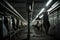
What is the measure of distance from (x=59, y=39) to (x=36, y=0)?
265 centimetres

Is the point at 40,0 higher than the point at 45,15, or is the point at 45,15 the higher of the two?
the point at 40,0

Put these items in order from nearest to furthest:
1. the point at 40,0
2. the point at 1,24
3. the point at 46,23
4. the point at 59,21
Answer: the point at 46,23, the point at 40,0, the point at 1,24, the point at 59,21

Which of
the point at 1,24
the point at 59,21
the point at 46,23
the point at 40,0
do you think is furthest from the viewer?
the point at 59,21

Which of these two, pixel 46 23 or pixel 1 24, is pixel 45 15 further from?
pixel 1 24

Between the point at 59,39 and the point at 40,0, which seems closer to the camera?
the point at 40,0

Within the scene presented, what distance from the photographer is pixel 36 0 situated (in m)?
4.12

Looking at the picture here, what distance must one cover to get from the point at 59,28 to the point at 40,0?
2088mm

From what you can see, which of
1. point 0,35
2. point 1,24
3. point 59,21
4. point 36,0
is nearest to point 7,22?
point 1,24

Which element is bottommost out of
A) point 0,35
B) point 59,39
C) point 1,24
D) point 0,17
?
point 59,39

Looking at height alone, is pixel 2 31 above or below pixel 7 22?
below

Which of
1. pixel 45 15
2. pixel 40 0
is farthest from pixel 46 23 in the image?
pixel 40 0

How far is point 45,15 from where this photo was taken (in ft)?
12.4

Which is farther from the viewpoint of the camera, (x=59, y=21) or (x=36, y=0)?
(x=59, y=21)

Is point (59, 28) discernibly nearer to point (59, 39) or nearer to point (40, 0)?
point (59, 39)
